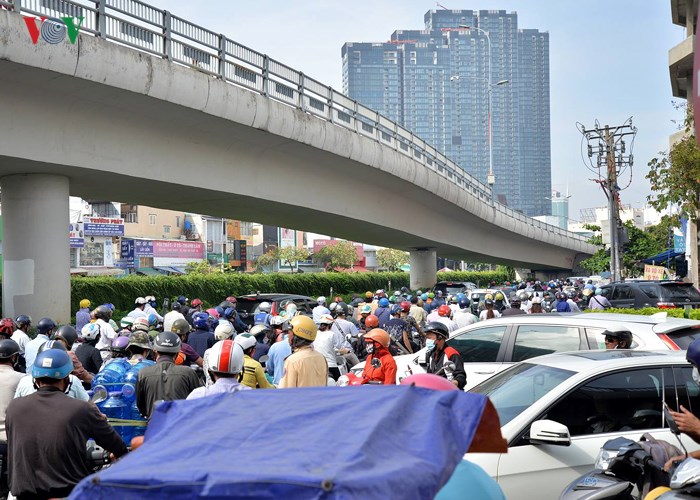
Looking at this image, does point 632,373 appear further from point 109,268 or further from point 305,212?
point 109,268

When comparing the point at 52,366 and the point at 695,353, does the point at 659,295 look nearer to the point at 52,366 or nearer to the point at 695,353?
the point at 695,353

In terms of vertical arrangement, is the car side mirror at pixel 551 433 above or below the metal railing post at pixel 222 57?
below

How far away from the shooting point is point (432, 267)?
38438 millimetres

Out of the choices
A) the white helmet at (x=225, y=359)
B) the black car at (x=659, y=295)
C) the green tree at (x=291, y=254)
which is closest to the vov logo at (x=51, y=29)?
the white helmet at (x=225, y=359)

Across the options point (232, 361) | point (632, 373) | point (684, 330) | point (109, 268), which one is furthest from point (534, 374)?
point (109, 268)

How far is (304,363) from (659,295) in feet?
49.2

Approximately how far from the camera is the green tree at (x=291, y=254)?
310 feet

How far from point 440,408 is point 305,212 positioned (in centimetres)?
2119

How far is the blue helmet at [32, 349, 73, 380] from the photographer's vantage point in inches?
186

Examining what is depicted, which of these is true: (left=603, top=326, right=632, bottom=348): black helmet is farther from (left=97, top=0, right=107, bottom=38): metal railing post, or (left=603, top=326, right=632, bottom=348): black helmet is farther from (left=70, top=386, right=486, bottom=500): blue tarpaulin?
(left=97, top=0, right=107, bottom=38): metal railing post

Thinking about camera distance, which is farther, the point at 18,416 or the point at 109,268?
the point at 109,268

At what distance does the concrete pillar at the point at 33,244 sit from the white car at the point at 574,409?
12.8 metres

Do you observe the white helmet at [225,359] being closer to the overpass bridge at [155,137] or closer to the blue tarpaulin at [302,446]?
the blue tarpaulin at [302,446]

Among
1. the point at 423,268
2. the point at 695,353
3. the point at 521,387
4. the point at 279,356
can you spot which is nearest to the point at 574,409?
the point at 521,387
